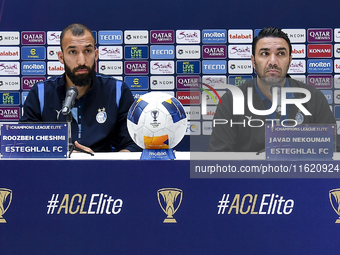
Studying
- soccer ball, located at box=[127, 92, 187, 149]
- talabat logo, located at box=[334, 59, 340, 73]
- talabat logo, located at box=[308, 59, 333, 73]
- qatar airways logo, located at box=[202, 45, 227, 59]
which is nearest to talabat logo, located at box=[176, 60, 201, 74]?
qatar airways logo, located at box=[202, 45, 227, 59]

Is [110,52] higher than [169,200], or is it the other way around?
[110,52]

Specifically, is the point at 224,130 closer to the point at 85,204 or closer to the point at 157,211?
the point at 157,211

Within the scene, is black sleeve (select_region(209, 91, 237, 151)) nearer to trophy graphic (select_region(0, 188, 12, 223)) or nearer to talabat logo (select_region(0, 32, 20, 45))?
trophy graphic (select_region(0, 188, 12, 223))

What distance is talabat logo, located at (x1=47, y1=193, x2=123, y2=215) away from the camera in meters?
1.30

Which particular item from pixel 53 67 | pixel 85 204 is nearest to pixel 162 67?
pixel 53 67

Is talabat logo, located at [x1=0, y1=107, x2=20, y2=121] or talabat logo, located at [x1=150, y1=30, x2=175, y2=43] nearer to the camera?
talabat logo, located at [x1=150, y1=30, x2=175, y2=43]

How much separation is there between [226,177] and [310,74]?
2.59 meters

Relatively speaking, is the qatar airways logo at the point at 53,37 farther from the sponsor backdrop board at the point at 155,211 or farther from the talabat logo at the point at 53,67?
the sponsor backdrop board at the point at 155,211

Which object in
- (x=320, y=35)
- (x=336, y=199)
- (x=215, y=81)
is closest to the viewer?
(x=336, y=199)

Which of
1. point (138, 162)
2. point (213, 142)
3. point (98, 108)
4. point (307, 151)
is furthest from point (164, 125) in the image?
point (98, 108)

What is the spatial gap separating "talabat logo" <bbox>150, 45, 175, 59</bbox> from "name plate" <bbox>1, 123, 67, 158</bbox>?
230 centimetres

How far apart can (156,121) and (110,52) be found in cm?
241

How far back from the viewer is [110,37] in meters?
3.52

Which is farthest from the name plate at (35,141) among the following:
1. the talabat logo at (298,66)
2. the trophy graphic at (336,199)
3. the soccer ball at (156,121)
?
the talabat logo at (298,66)
